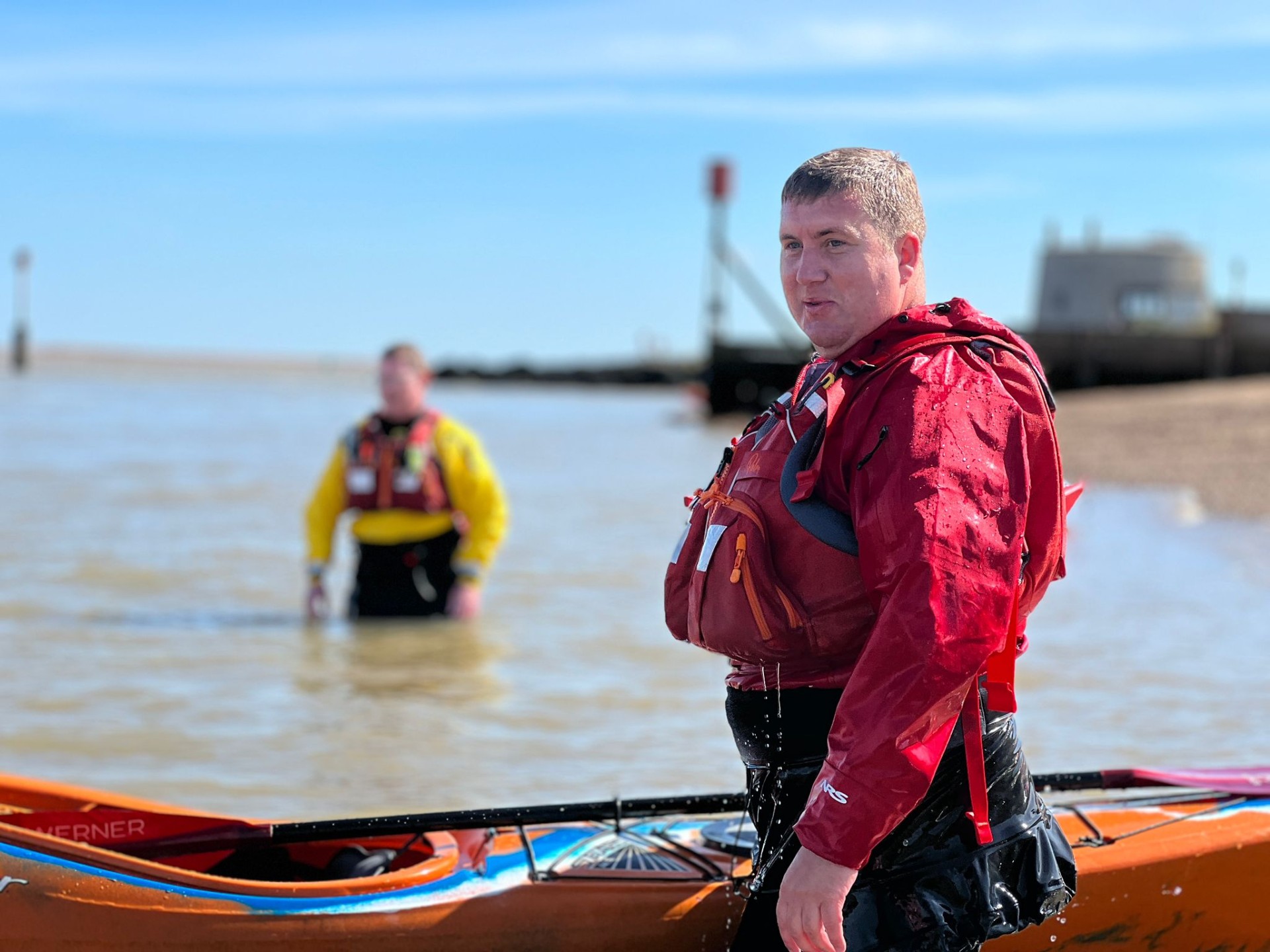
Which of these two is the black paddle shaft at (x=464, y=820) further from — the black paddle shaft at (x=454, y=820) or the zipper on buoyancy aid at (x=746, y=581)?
the zipper on buoyancy aid at (x=746, y=581)

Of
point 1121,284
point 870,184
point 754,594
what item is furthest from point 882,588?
point 1121,284

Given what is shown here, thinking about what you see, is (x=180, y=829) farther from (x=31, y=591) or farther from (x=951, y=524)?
(x=31, y=591)

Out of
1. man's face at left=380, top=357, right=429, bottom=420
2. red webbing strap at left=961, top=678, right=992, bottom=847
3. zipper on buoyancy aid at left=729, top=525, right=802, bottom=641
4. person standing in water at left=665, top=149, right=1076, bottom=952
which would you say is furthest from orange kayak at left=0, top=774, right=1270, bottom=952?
man's face at left=380, top=357, right=429, bottom=420

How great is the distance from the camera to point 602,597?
1052 cm

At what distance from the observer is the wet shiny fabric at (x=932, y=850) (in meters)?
2.11

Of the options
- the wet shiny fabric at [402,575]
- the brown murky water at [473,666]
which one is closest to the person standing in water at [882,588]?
the brown murky water at [473,666]

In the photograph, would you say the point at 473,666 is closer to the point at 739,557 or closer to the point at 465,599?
the point at 465,599

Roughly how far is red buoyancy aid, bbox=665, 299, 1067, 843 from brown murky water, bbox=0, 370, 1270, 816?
354 centimetres

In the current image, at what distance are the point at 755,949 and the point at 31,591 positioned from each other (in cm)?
924

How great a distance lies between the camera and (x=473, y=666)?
7902mm

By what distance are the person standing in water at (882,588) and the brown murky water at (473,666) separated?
3494 mm

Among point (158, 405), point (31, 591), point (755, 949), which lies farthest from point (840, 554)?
point (158, 405)

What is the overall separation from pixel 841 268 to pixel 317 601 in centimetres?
577

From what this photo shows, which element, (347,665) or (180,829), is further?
(347,665)
